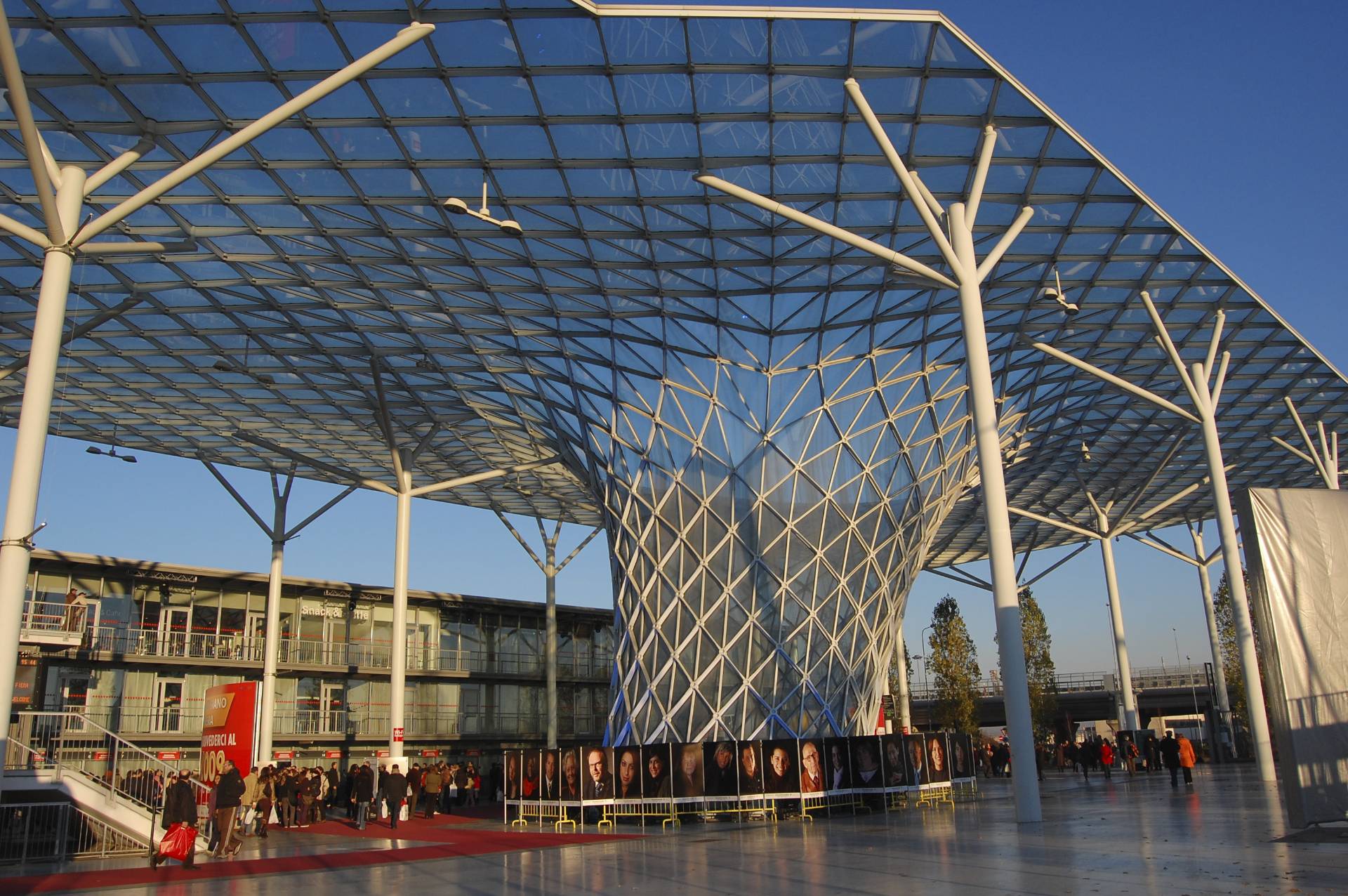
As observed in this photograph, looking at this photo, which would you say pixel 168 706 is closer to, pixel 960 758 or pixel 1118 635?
pixel 960 758

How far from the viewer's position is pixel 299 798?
33.1m

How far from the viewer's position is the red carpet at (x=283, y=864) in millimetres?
17047

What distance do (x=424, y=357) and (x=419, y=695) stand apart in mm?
24044

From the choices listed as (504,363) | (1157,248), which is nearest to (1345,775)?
(1157,248)

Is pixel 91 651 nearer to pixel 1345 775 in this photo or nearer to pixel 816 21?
pixel 816 21

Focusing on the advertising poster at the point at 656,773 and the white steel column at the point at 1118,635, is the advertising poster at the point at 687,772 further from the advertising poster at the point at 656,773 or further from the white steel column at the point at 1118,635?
the white steel column at the point at 1118,635

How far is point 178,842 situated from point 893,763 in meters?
17.7

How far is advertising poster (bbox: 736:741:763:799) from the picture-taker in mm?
26609

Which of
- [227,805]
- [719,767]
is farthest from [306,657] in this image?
[227,805]

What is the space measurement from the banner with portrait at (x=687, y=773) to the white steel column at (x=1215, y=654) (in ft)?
138

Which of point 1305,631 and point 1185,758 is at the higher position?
point 1305,631

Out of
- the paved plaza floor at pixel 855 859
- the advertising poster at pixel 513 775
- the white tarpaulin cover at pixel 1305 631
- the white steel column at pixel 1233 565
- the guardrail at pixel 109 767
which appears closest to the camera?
the paved plaza floor at pixel 855 859

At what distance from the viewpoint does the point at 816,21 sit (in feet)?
70.0

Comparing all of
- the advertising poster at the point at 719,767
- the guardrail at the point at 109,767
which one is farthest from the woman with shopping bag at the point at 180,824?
the advertising poster at the point at 719,767
